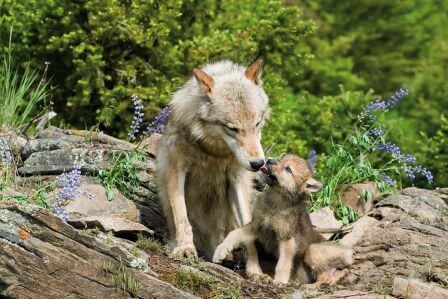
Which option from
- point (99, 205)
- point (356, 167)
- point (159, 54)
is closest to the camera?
point (99, 205)

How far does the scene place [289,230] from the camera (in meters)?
8.63

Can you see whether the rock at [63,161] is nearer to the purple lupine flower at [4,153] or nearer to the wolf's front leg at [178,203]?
the purple lupine flower at [4,153]

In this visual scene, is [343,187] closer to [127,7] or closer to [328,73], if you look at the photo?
[127,7]

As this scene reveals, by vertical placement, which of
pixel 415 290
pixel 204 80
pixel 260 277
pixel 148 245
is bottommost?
pixel 260 277

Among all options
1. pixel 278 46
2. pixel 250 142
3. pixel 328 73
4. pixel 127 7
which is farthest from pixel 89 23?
pixel 328 73

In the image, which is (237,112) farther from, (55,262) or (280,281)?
(55,262)

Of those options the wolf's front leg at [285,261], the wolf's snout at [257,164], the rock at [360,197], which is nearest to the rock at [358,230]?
Answer: the rock at [360,197]

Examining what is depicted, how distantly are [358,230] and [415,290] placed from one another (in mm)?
1960

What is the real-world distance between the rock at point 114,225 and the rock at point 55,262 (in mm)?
1056

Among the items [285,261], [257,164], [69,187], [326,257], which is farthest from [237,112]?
[69,187]

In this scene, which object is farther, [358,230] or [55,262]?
[358,230]

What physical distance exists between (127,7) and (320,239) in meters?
6.98

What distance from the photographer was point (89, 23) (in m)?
13.9

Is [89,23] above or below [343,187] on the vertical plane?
above
